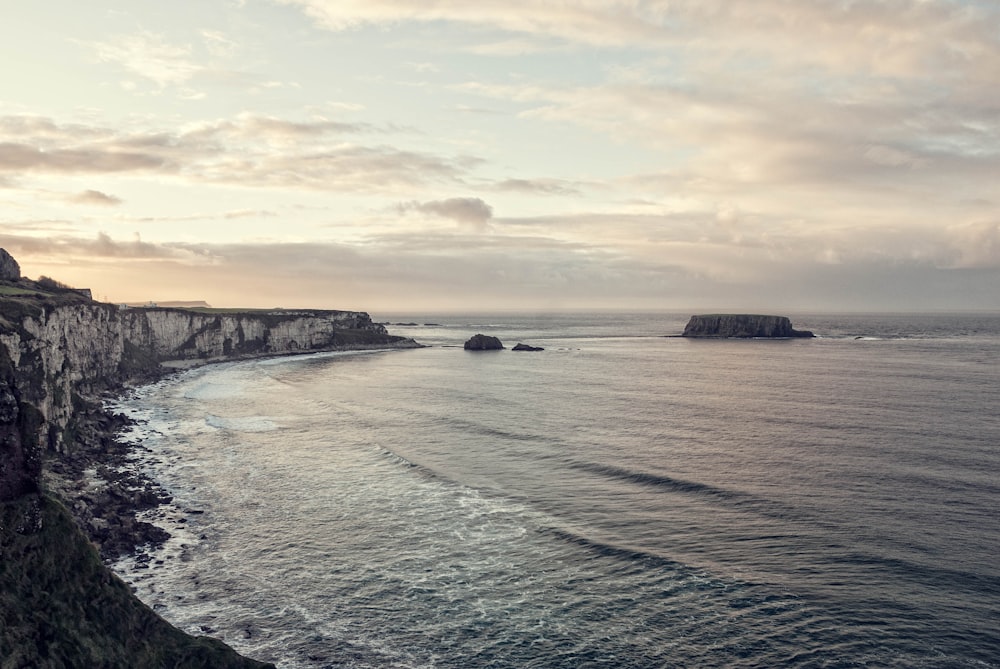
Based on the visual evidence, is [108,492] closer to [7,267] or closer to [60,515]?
[60,515]

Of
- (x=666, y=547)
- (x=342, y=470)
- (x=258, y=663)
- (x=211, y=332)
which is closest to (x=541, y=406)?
(x=342, y=470)

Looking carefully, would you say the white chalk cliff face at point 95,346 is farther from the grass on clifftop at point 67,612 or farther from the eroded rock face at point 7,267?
the grass on clifftop at point 67,612

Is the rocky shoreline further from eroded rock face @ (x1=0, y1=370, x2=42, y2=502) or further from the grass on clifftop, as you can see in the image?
A: eroded rock face @ (x1=0, y1=370, x2=42, y2=502)

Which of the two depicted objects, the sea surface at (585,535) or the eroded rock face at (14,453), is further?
the sea surface at (585,535)

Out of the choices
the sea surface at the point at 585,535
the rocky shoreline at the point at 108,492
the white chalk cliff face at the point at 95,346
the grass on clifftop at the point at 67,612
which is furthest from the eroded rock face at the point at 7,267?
the grass on clifftop at the point at 67,612

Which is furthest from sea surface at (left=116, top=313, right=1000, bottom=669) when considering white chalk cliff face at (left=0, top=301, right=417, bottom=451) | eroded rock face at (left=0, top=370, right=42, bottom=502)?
eroded rock face at (left=0, top=370, right=42, bottom=502)

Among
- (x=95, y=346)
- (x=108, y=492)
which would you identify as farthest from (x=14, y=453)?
(x=95, y=346)
